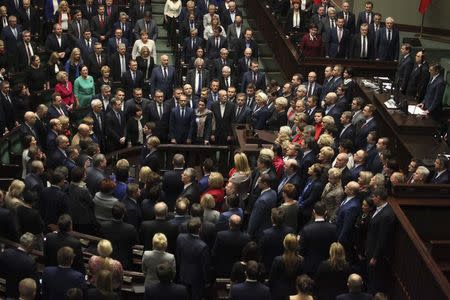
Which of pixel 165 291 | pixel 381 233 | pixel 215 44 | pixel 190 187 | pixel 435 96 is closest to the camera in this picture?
pixel 165 291

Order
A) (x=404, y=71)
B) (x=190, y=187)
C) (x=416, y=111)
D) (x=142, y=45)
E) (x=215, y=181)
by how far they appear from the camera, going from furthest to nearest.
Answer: (x=142, y=45) < (x=404, y=71) < (x=416, y=111) < (x=190, y=187) < (x=215, y=181)

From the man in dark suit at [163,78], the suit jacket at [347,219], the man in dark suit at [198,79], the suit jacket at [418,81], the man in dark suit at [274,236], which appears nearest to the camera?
the man in dark suit at [274,236]

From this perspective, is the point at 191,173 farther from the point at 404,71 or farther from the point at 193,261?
the point at 404,71

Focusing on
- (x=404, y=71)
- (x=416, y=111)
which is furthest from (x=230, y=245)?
(x=404, y=71)

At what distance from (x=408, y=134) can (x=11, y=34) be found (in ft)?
22.1

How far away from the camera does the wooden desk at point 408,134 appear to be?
36.8 ft

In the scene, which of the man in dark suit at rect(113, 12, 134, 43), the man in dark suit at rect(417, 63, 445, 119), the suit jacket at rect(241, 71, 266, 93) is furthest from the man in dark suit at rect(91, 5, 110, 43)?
the man in dark suit at rect(417, 63, 445, 119)

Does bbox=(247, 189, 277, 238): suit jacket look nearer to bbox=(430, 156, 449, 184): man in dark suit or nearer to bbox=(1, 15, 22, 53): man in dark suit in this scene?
bbox=(430, 156, 449, 184): man in dark suit

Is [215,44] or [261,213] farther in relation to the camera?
[215,44]

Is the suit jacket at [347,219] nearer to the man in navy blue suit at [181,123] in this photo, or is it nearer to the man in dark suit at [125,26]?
the man in navy blue suit at [181,123]

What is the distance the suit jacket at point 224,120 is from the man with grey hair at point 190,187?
3095 millimetres

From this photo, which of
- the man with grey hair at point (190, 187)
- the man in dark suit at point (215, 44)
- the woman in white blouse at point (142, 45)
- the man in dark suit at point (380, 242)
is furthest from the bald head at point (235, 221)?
the man in dark suit at point (215, 44)

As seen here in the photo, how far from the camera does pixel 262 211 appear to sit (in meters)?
8.95

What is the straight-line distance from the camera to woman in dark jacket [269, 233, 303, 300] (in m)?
7.76
